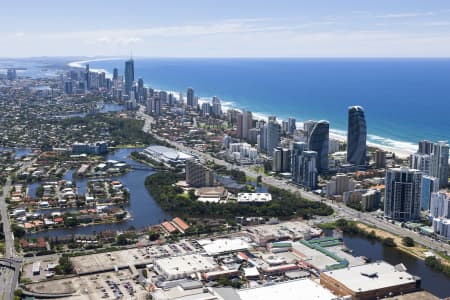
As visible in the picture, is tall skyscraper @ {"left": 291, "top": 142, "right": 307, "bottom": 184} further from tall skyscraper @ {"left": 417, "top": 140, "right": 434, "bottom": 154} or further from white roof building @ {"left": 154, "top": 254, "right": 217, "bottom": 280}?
white roof building @ {"left": 154, "top": 254, "right": 217, "bottom": 280}

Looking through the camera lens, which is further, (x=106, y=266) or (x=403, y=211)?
(x=403, y=211)

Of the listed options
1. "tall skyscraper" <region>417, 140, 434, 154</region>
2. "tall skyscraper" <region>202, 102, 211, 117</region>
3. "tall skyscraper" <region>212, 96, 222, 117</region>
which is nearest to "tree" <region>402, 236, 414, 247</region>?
"tall skyscraper" <region>417, 140, 434, 154</region>

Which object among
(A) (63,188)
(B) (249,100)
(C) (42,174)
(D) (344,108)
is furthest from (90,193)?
(B) (249,100)

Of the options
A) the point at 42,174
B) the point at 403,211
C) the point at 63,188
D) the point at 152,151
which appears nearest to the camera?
the point at 403,211

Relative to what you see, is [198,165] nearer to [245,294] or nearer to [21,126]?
[245,294]

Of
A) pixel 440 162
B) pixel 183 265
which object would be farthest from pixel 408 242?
pixel 440 162

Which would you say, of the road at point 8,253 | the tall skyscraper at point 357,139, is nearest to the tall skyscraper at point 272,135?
the tall skyscraper at point 357,139

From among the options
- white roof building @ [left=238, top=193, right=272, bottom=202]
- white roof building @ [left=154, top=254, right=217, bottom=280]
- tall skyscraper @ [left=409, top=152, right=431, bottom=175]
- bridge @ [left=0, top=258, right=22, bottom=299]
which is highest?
tall skyscraper @ [left=409, top=152, right=431, bottom=175]
